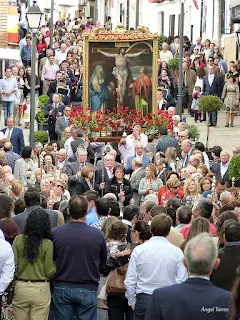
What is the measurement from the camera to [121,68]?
29.6m

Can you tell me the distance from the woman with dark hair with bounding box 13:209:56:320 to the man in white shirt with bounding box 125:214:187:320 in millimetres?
834

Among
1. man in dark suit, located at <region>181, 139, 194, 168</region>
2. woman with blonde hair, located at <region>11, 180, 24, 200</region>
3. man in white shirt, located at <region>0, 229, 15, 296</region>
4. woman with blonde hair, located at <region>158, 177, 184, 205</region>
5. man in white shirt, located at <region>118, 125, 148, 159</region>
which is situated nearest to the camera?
man in white shirt, located at <region>0, 229, 15, 296</region>

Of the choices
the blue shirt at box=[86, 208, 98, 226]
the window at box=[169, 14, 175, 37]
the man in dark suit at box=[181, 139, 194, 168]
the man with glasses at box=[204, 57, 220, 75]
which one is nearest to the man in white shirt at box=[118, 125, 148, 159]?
the man in dark suit at box=[181, 139, 194, 168]

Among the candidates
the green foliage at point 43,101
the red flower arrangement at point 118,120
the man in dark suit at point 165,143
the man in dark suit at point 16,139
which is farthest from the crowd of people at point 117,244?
the green foliage at point 43,101

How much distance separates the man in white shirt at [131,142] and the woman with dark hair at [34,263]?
13.3 metres

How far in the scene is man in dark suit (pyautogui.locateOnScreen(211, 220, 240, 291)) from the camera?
10.7m

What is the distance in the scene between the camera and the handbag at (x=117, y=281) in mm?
11922

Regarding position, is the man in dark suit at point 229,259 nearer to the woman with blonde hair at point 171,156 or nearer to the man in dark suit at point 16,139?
the woman with blonde hair at point 171,156

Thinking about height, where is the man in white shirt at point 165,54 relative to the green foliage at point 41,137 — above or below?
above

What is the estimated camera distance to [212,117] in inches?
1364

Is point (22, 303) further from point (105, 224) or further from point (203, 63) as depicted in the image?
point (203, 63)

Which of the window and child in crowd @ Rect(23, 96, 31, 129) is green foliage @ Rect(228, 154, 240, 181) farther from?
the window

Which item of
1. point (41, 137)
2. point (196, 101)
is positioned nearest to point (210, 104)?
point (41, 137)

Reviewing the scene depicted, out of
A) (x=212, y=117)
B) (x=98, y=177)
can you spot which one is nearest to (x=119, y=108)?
(x=212, y=117)
